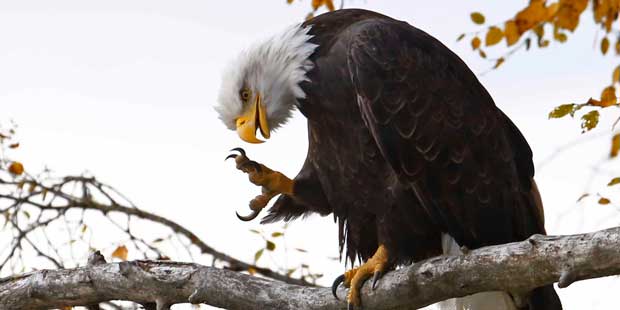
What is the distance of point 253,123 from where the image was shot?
170 inches

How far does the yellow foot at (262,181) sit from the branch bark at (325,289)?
2.14 ft

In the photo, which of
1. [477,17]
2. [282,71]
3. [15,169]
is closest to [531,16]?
[477,17]

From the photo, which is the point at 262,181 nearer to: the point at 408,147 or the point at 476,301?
the point at 408,147

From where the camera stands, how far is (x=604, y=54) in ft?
14.3

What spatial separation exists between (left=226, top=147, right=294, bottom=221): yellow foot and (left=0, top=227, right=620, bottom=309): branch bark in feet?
2.14

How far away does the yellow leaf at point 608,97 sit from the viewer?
4.12 meters

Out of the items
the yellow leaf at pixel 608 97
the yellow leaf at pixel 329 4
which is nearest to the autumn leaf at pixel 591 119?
the yellow leaf at pixel 608 97

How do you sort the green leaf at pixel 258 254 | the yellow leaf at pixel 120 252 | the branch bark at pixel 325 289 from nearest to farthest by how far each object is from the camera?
the branch bark at pixel 325 289, the yellow leaf at pixel 120 252, the green leaf at pixel 258 254

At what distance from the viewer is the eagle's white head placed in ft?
14.3

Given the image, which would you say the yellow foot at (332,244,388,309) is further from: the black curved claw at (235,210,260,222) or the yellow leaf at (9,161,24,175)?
the yellow leaf at (9,161,24,175)

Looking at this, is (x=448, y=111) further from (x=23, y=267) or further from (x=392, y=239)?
(x=23, y=267)

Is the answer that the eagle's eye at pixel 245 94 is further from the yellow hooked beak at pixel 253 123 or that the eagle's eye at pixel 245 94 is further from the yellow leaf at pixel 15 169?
the yellow leaf at pixel 15 169

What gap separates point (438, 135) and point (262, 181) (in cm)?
85

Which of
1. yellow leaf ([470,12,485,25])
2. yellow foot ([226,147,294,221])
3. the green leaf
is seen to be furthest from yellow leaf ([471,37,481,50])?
the green leaf
